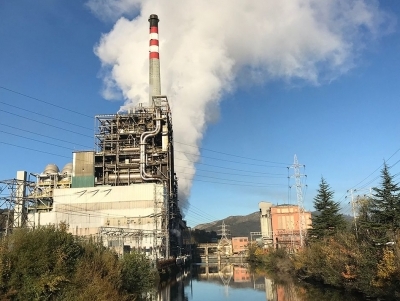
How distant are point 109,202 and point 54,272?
155 ft

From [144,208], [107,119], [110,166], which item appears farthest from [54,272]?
[107,119]

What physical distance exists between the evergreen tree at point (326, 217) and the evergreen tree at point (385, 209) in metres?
12.8

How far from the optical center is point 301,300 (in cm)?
2923

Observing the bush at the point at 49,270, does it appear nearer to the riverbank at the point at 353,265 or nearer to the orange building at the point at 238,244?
the riverbank at the point at 353,265

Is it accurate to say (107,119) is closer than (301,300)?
No

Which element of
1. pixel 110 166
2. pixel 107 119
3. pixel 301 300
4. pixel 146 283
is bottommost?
pixel 301 300

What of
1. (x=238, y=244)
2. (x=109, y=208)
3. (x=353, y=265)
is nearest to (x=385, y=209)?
(x=353, y=265)

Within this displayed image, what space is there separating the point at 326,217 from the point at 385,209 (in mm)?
14616

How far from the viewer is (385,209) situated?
89.1 ft

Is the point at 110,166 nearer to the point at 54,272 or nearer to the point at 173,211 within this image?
the point at 173,211

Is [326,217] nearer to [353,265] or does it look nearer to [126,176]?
[353,265]

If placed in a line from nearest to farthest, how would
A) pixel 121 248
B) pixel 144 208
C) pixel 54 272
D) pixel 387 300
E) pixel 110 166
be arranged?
1. pixel 54 272
2. pixel 387 300
3. pixel 121 248
4. pixel 144 208
5. pixel 110 166

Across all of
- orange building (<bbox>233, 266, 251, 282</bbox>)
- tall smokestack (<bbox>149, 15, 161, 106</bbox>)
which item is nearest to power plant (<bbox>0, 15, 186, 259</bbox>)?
tall smokestack (<bbox>149, 15, 161, 106</bbox>)

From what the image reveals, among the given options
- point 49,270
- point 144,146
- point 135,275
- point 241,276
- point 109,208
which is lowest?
point 241,276
